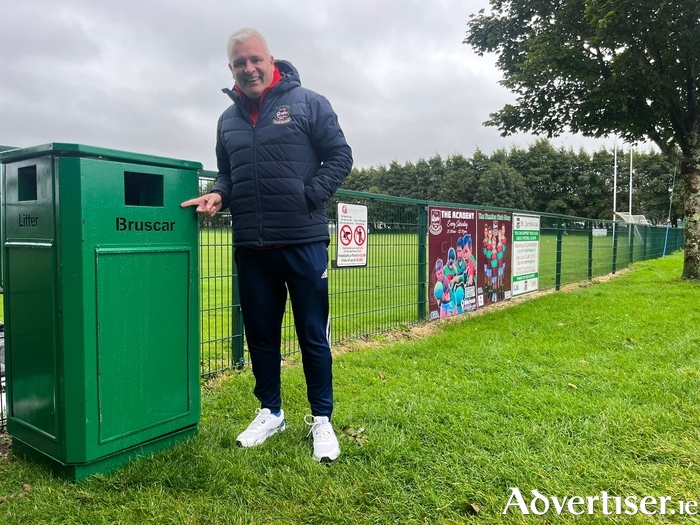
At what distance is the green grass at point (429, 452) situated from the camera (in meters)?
1.99

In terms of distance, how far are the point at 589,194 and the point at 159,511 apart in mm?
48006

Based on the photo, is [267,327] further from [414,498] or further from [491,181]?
[491,181]

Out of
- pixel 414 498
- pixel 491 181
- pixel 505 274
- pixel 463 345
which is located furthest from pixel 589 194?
pixel 414 498

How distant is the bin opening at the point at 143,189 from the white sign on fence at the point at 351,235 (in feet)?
7.86

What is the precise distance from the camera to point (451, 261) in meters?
6.49

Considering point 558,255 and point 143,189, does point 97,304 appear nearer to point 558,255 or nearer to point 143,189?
point 143,189

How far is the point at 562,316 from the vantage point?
6441mm

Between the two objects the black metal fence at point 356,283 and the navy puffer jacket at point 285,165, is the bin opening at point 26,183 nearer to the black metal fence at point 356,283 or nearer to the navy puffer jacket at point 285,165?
the navy puffer jacket at point 285,165

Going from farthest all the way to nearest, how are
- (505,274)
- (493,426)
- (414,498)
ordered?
(505,274) → (493,426) → (414,498)

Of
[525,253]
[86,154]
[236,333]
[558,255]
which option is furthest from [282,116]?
[558,255]

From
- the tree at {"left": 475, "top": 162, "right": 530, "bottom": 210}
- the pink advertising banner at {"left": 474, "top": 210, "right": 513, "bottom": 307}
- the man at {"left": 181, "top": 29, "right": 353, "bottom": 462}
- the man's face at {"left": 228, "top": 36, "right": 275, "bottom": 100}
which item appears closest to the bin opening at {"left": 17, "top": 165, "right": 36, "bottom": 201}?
the man at {"left": 181, "top": 29, "right": 353, "bottom": 462}
